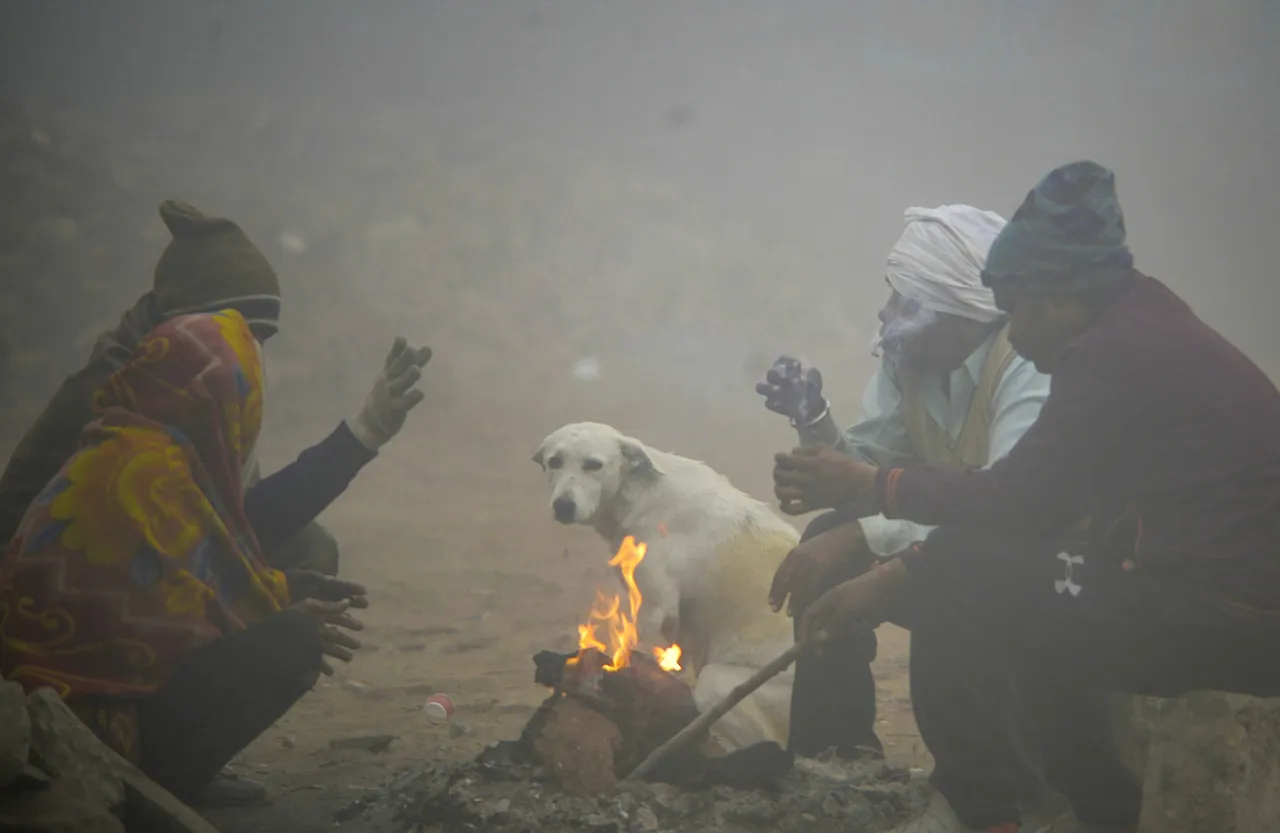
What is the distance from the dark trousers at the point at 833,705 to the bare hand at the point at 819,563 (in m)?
0.22

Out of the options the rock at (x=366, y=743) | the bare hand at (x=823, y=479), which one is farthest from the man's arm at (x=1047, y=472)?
the rock at (x=366, y=743)

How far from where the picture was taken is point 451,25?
303 inches

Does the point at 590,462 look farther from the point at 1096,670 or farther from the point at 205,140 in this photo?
the point at 205,140

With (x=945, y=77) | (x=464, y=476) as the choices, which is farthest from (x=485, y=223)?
(x=945, y=77)

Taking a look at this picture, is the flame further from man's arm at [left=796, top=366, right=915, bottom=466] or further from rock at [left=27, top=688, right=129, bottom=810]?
rock at [left=27, top=688, right=129, bottom=810]

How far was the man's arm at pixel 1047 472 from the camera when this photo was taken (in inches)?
90.7

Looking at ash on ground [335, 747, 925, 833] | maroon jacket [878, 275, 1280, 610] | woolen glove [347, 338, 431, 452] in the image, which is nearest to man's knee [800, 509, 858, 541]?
ash on ground [335, 747, 925, 833]

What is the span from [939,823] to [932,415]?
1.12 meters

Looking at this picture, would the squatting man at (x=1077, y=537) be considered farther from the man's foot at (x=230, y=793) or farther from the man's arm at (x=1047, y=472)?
the man's foot at (x=230, y=793)

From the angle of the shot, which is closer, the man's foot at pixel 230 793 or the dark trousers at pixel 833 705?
the man's foot at pixel 230 793

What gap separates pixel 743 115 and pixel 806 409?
555cm

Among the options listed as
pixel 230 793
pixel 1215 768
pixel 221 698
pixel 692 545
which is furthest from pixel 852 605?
pixel 230 793

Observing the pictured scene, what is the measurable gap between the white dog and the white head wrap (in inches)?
44.1

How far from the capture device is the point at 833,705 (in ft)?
10.8
